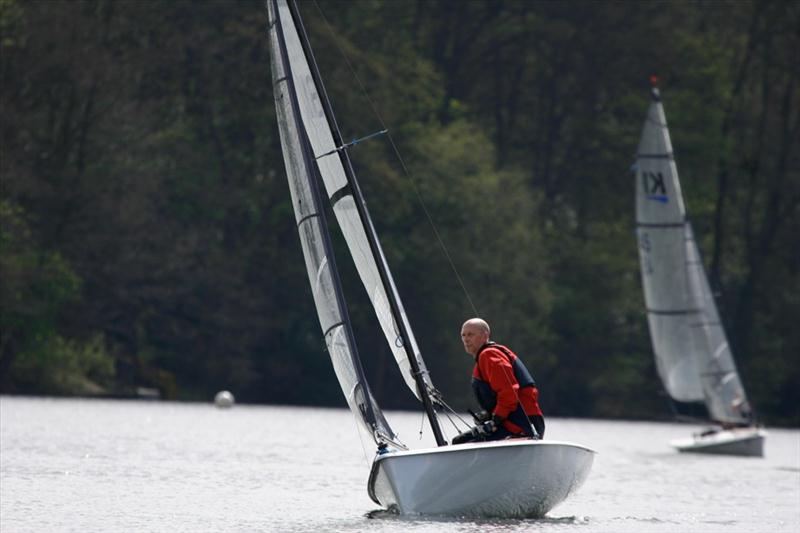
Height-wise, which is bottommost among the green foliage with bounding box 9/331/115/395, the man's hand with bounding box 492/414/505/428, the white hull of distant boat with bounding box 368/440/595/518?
the green foliage with bounding box 9/331/115/395

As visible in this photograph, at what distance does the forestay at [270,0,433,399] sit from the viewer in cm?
1906

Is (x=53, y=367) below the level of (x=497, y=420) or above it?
below

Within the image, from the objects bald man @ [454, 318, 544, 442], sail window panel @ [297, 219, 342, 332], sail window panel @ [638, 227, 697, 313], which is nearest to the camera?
bald man @ [454, 318, 544, 442]

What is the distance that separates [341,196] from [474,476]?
320cm

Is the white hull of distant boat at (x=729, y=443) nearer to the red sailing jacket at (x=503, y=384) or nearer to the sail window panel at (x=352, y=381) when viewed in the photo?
the sail window panel at (x=352, y=381)

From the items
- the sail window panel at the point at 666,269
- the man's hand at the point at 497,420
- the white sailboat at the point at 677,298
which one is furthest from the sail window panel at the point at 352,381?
the sail window panel at the point at 666,269

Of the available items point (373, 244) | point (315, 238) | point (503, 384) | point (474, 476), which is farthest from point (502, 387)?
point (315, 238)

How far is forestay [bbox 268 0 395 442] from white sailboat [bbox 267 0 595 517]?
10 millimetres

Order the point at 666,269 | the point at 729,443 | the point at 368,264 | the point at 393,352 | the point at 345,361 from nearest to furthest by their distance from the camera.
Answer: the point at 393,352 < the point at 345,361 < the point at 368,264 < the point at 729,443 < the point at 666,269

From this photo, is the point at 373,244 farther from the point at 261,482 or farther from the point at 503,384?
the point at 261,482

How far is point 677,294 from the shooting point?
131 feet

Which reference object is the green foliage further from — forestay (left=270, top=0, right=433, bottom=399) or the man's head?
the man's head

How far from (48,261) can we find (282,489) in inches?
1025

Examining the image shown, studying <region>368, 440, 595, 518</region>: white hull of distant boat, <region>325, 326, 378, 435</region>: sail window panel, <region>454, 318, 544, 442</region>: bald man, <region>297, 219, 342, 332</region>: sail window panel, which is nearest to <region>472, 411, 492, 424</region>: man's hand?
<region>454, 318, 544, 442</region>: bald man
